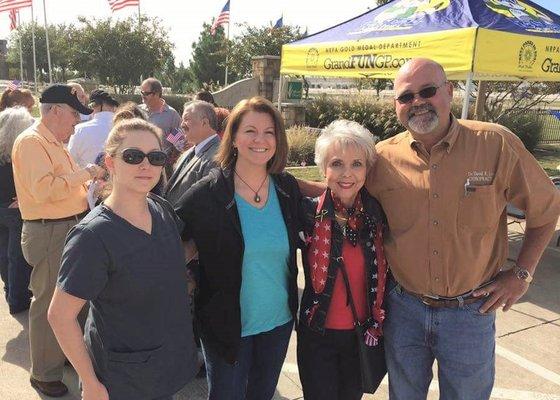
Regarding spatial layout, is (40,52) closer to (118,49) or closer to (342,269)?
(118,49)

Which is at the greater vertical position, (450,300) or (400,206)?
(400,206)

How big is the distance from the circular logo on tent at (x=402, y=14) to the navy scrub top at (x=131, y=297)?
501 cm

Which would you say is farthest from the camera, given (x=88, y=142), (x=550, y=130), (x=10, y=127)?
(x=550, y=130)

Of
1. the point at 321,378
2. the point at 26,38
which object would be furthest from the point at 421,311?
the point at 26,38

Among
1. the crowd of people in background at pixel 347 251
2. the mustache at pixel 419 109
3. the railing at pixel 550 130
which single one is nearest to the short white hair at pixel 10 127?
the crowd of people in background at pixel 347 251

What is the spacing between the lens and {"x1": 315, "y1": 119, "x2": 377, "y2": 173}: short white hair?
2.17 m

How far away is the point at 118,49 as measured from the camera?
88.1 feet

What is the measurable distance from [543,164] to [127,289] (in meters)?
14.0

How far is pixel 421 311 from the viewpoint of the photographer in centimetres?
214

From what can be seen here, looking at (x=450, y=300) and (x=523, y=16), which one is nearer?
(x=450, y=300)

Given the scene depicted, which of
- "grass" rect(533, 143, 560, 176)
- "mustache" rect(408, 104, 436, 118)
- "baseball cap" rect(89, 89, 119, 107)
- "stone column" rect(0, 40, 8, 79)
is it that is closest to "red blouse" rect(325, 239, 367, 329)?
"mustache" rect(408, 104, 436, 118)

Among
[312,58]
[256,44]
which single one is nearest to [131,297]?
[312,58]

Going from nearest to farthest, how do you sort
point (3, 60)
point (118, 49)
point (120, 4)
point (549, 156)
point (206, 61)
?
point (549, 156), point (120, 4), point (118, 49), point (206, 61), point (3, 60)

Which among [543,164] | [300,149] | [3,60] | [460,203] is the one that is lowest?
[543,164]
